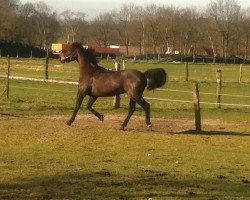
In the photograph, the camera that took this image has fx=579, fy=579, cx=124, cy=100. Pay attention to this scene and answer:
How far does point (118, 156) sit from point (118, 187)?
326 centimetres

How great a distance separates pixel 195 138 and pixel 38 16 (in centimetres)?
10357

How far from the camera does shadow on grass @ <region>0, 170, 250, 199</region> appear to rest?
7.29m

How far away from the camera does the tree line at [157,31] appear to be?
10056 centimetres

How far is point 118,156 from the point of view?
437 inches

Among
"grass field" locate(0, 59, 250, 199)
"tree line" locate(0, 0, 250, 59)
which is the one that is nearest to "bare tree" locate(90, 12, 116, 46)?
"tree line" locate(0, 0, 250, 59)

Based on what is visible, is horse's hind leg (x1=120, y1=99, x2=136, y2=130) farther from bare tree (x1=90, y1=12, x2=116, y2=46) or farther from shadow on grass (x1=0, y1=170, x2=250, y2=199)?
bare tree (x1=90, y1=12, x2=116, y2=46)

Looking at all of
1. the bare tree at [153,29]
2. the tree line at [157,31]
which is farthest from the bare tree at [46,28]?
the bare tree at [153,29]

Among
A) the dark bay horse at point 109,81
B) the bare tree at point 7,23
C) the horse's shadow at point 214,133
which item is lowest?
the horse's shadow at point 214,133

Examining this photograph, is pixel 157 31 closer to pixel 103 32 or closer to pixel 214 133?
pixel 103 32

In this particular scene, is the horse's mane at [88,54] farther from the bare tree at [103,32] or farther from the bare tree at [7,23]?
the bare tree at [103,32]

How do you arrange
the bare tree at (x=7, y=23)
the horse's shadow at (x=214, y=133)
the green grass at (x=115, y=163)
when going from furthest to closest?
the bare tree at (x=7, y=23)
the horse's shadow at (x=214, y=133)
the green grass at (x=115, y=163)

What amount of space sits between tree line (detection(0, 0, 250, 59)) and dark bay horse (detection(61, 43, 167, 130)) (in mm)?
79221

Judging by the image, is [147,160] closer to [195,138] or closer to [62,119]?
[195,138]

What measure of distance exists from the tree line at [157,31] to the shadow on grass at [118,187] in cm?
8636
